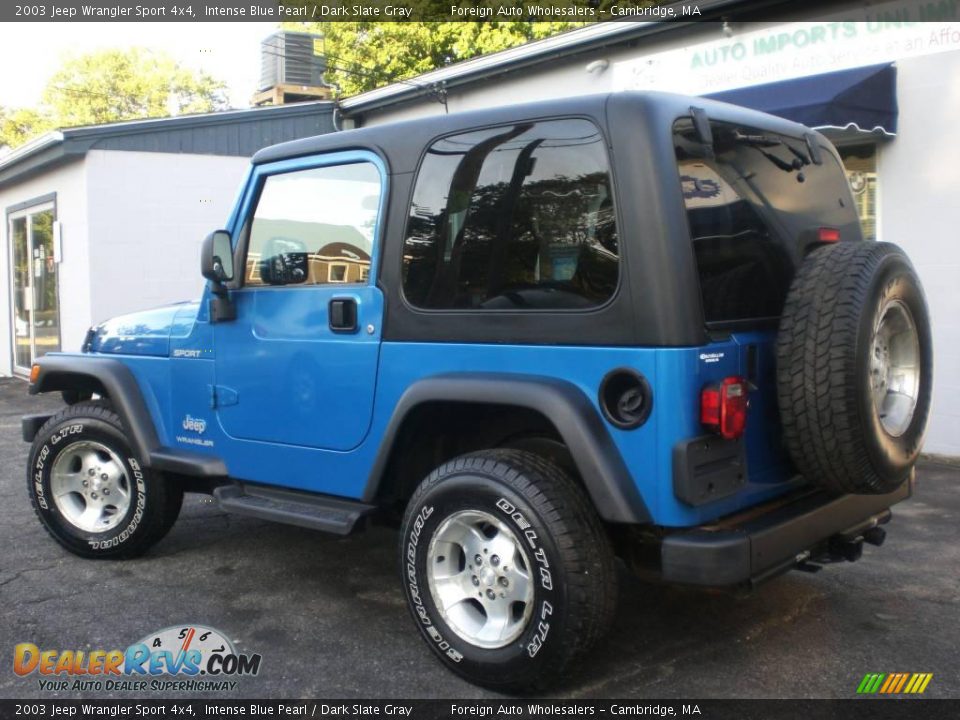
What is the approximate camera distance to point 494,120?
3508 millimetres

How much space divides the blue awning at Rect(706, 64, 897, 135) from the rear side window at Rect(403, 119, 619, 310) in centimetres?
434

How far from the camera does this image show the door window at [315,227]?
3.93m

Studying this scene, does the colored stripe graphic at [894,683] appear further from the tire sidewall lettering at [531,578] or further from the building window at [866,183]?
Answer: the building window at [866,183]

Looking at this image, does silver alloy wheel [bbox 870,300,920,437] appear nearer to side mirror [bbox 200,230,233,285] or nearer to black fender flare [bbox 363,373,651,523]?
black fender flare [bbox 363,373,651,523]

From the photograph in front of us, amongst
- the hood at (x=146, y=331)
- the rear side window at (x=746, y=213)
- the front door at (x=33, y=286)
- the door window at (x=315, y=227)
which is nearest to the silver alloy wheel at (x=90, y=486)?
the hood at (x=146, y=331)

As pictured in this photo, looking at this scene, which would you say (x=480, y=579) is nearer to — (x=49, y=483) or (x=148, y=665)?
(x=148, y=665)

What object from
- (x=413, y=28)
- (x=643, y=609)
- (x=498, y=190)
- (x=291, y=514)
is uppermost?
(x=413, y=28)

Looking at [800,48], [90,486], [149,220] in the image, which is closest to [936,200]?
[800,48]

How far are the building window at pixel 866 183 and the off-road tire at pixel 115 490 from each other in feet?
19.1

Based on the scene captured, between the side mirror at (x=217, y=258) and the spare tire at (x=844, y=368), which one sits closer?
the spare tire at (x=844, y=368)

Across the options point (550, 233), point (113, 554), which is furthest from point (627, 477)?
point (113, 554)

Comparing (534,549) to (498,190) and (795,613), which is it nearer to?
(498,190)

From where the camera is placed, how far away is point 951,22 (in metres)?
6.98

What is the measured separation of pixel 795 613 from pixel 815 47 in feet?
17.7
